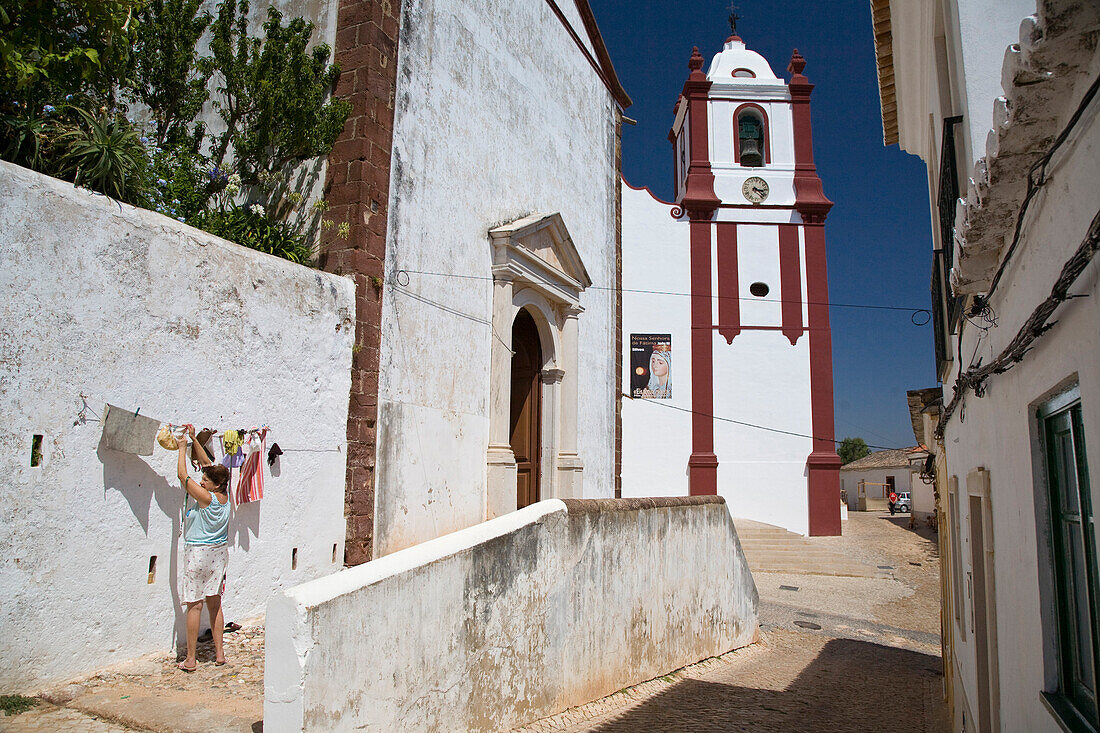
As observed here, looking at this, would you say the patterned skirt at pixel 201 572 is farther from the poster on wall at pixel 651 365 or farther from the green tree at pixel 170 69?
the poster on wall at pixel 651 365

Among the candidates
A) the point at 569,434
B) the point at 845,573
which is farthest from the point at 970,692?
the point at 845,573

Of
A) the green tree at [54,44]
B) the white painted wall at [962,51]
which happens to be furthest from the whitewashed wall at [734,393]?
the green tree at [54,44]

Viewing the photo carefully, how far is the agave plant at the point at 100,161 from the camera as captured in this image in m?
4.43

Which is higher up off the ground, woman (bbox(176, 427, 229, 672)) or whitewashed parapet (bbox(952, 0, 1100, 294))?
whitewashed parapet (bbox(952, 0, 1100, 294))

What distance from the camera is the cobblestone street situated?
371 centimetres

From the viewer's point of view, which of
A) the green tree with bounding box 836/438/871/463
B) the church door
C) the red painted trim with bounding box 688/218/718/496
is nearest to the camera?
the church door

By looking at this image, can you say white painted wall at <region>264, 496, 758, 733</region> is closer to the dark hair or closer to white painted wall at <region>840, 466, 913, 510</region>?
the dark hair

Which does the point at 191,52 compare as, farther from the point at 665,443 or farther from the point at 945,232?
the point at 665,443

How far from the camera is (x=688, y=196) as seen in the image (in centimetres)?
1855

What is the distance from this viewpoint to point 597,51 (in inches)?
452

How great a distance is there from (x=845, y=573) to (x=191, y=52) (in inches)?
530

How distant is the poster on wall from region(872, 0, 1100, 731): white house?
13372 mm

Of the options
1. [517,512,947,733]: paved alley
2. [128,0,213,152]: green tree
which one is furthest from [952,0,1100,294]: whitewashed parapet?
[128,0,213,152]: green tree

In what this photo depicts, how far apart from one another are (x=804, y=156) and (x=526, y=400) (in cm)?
1277
